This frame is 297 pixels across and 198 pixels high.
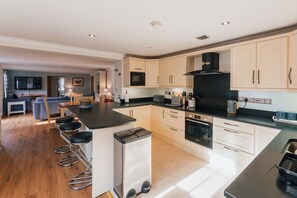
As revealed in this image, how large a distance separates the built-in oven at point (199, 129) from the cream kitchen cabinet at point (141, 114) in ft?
3.96

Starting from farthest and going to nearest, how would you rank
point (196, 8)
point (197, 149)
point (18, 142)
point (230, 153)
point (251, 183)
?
point (18, 142) < point (197, 149) < point (230, 153) < point (196, 8) < point (251, 183)

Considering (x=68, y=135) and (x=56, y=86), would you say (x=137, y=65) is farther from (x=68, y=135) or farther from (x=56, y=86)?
(x=56, y=86)

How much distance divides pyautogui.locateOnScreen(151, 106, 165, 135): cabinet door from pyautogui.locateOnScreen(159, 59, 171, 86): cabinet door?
751mm

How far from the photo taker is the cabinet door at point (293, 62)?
1981 millimetres

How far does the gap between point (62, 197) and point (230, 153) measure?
2.50m

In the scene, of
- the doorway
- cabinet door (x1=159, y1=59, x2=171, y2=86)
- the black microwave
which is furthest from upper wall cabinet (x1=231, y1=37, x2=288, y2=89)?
the doorway

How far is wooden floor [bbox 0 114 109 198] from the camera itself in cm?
200

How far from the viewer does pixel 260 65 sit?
238 cm

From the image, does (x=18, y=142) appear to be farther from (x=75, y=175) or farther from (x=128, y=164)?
(x=128, y=164)

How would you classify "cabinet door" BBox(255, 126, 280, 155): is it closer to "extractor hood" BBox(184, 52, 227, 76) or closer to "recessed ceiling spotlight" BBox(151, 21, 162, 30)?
"extractor hood" BBox(184, 52, 227, 76)

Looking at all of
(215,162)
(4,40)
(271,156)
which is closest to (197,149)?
(215,162)

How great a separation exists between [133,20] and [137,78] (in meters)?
2.19

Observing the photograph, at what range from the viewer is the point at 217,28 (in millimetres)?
2277

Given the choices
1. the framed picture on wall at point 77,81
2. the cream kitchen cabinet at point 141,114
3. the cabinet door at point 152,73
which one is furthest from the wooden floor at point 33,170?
the framed picture on wall at point 77,81
